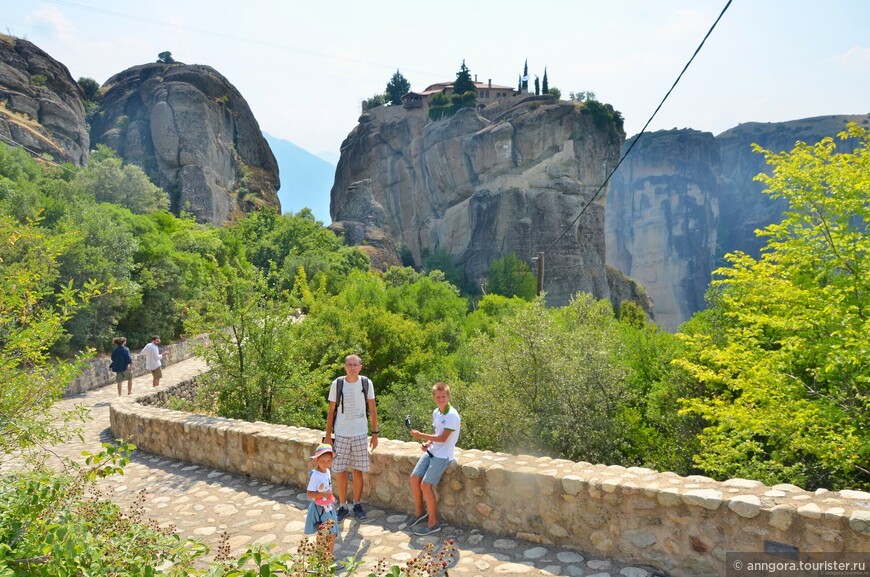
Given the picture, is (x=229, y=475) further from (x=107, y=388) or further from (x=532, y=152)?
Answer: (x=532, y=152)

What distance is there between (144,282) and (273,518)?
16.8 m

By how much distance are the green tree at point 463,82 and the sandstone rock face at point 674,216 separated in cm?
4067

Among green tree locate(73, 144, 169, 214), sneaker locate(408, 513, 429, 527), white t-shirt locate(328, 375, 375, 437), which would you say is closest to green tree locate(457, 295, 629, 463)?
sneaker locate(408, 513, 429, 527)

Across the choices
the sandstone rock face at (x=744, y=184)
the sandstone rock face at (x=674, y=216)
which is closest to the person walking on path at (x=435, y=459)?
the sandstone rock face at (x=674, y=216)

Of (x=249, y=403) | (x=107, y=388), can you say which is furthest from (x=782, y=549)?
(x=107, y=388)

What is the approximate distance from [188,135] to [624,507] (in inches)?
2113

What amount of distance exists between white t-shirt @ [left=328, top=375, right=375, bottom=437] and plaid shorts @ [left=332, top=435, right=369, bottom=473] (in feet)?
0.23

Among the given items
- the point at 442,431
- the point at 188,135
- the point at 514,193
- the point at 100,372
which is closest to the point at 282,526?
the point at 442,431

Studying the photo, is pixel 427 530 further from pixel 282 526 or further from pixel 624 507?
pixel 624 507

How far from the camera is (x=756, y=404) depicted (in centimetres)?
839

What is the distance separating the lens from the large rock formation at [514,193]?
5425 centimetres

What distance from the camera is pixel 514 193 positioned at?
55.0 metres

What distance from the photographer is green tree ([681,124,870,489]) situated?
6.80 m

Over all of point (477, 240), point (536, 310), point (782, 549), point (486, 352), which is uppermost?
point (477, 240)
